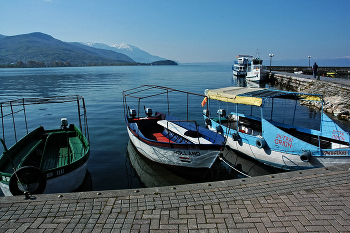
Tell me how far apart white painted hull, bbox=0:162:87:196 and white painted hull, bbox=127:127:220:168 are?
369 centimetres

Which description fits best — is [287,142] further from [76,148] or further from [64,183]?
[76,148]

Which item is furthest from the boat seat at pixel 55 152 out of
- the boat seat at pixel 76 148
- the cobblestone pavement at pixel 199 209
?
the cobblestone pavement at pixel 199 209

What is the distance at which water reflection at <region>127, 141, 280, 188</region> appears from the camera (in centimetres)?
1125

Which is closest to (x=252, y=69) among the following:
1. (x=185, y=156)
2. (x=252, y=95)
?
(x=252, y=95)

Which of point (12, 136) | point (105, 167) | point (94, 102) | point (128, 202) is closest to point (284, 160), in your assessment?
point (128, 202)

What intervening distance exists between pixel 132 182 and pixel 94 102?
78.2 feet

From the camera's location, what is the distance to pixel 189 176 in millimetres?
11453

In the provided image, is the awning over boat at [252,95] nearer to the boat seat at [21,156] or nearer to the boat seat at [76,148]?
the boat seat at [76,148]

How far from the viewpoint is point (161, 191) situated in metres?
6.79

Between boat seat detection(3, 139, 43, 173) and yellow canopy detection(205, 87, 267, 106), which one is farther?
yellow canopy detection(205, 87, 267, 106)

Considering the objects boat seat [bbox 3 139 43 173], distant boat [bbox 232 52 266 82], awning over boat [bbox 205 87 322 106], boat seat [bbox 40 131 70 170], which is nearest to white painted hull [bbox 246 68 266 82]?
distant boat [bbox 232 52 266 82]

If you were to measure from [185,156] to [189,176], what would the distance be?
4.26 feet

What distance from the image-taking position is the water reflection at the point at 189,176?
11.3 metres

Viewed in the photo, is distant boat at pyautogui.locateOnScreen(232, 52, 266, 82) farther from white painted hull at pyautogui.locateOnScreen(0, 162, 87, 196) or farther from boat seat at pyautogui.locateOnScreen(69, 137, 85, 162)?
white painted hull at pyautogui.locateOnScreen(0, 162, 87, 196)
